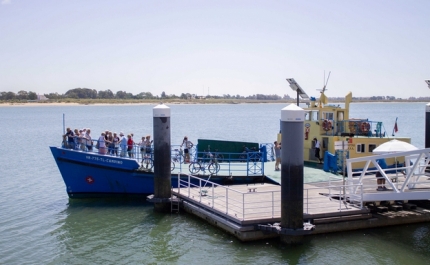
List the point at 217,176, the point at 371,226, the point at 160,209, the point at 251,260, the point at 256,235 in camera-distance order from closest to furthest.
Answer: the point at 251,260 → the point at 256,235 → the point at 371,226 → the point at 160,209 → the point at 217,176

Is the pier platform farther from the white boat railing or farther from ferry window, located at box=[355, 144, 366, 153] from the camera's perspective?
ferry window, located at box=[355, 144, 366, 153]

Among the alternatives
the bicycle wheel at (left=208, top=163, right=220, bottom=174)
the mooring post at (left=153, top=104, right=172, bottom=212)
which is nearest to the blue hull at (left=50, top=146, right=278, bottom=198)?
the bicycle wheel at (left=208, top=163, right=220, bottom=174)

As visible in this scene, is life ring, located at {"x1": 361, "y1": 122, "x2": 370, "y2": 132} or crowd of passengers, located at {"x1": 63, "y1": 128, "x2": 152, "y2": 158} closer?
crowd of passengers, located at {"x1": 63, "y1": 128, "x2": 152, "y2": 158}

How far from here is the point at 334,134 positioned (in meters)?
25.0

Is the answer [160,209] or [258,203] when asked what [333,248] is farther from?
[160,209]

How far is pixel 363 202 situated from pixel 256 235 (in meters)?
4.60

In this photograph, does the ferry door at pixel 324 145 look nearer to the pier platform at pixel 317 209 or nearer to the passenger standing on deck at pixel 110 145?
the pier platform at pixel 317 209

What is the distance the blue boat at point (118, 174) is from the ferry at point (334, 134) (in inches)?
160

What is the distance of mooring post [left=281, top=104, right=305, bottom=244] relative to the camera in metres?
14.6

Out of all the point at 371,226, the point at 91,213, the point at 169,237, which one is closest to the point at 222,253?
the point at 169,237

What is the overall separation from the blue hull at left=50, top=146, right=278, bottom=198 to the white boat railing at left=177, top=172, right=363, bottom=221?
69.3 inches

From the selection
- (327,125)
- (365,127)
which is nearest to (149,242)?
(327,125)

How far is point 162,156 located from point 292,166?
651cm

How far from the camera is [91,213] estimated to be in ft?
67.9
